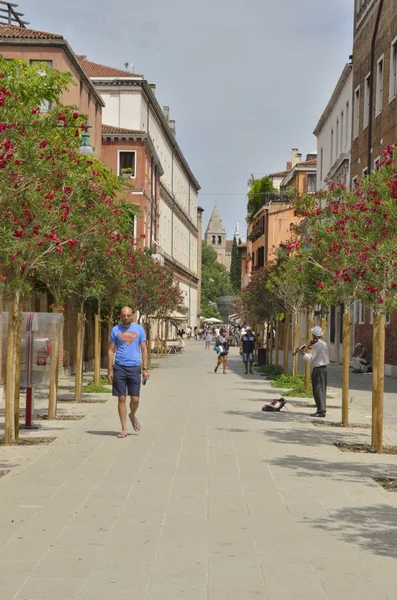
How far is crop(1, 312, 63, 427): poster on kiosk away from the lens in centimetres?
1556

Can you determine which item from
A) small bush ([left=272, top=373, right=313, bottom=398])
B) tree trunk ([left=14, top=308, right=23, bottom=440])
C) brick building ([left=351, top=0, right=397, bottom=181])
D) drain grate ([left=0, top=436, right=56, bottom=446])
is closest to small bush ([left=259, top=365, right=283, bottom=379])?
small bush ([left=272, top=373, right=313, bottom=398])

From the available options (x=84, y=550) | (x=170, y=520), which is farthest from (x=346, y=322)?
(x=84, y=550)

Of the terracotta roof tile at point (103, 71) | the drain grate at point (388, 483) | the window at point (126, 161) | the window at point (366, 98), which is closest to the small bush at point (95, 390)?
the drain grate at point (388, 483)

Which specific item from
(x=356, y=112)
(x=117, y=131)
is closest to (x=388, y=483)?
(x=356, y=112)

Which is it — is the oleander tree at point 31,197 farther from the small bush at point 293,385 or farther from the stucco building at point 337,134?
the stucco building at point 337,134

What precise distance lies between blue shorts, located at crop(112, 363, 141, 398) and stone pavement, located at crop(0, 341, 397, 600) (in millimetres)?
673

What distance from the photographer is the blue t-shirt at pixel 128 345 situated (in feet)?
47.9

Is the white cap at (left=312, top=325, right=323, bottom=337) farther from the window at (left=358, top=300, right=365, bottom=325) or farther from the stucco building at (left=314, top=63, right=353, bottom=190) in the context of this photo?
the stucco building at (left=314, top=63, right=353, bottom=190)

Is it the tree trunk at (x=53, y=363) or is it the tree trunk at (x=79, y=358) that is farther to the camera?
the tree trunk at (x=79, y=358)

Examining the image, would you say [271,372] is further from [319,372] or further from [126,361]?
[126,361]

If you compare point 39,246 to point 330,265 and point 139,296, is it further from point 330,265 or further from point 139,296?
point 139,296

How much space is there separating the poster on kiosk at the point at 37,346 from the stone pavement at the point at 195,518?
75cm

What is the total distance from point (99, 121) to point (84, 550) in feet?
147

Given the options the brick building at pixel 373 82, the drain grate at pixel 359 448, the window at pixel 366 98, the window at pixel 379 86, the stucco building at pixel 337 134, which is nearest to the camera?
the drain grate at pixel 359 448
